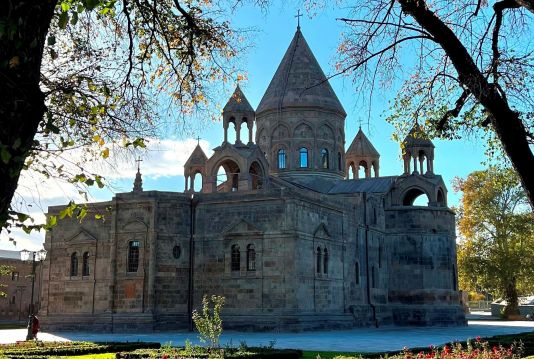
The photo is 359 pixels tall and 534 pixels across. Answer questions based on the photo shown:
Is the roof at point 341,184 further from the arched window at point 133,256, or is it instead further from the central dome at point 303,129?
the arched window at point 133,256

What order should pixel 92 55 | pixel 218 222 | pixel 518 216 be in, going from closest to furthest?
pixel 92 55 → pixel 218 222 → pixel 518 216

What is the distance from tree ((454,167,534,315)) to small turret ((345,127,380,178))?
774 centimetres

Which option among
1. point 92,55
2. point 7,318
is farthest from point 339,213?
point 7,318

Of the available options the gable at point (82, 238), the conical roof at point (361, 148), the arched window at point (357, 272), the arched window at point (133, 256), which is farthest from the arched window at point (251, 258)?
the conical roof at point (361, 148)

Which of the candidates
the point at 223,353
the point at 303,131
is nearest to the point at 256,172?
the point at 303,131

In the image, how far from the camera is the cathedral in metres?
28.7

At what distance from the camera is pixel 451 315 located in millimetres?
38594

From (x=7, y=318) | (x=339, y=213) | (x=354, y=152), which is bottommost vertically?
(x=7, y=318)

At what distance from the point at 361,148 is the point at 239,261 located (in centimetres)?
2029

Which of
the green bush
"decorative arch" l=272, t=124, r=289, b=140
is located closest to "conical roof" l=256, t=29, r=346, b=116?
"decorative arch" l=272, t=124, r=289, b=140

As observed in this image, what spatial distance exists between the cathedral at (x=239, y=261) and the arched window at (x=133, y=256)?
0.05 metres

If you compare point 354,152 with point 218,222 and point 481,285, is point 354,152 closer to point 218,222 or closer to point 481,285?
point 481,285

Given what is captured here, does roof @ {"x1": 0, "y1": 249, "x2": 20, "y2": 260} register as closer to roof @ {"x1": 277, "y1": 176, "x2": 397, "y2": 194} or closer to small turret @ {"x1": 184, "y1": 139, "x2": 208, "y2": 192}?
small turret @ {"x1": 184, "y1": 139, "x2": 208, "y2": 192}

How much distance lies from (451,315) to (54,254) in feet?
76.8
